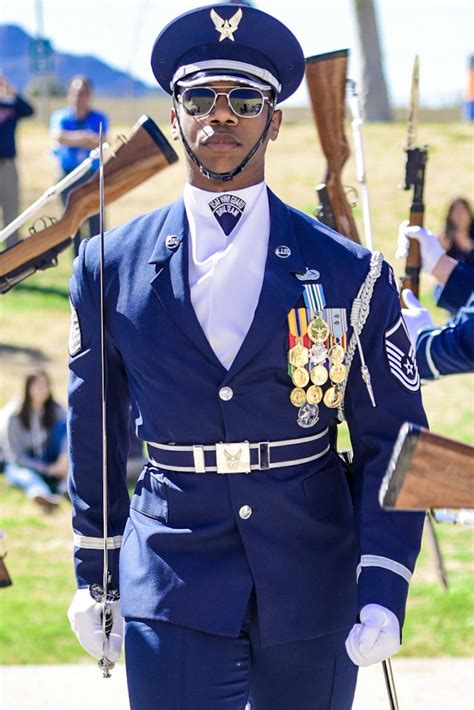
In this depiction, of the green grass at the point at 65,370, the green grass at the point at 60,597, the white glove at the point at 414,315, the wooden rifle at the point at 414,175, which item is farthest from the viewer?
the green grass at the point at 65,370

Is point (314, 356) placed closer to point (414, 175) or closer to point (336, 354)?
point (336, 354)

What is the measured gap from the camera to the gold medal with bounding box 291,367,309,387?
294 centimetres

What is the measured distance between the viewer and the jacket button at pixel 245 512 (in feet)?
9.59

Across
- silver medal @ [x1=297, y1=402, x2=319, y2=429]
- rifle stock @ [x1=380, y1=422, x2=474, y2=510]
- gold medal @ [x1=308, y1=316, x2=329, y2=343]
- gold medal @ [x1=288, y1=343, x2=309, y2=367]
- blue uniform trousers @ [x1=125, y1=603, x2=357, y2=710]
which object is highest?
gold medal @ [x1=308, y1=316, x2=329, y2=343]

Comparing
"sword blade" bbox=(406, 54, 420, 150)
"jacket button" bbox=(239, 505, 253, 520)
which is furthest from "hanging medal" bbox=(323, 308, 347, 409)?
"sword blade" bbox=(406, 54, 420, 150)

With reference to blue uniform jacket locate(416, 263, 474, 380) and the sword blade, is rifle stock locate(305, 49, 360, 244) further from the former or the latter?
blue uniform jacket locate(416, 263, 474, 380)

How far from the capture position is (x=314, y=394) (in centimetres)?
295

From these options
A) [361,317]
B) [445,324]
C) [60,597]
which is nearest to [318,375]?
[361,317]

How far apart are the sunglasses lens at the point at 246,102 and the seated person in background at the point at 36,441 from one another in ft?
18.4

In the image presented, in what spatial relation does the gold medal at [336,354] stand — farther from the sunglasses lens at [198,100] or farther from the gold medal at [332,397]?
the sunglasses lens at [198,100]

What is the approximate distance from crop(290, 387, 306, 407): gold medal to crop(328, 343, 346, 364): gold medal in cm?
10

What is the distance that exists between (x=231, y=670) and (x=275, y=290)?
78 centimetres

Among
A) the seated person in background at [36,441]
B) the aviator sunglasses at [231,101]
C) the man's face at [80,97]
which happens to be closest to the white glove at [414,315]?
the aviator sunglasses at [231,101]

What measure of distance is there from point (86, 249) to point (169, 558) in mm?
720
